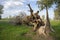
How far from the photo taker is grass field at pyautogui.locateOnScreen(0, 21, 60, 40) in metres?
9.31

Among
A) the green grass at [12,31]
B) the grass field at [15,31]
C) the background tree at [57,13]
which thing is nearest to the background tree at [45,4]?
the grass field at [15,31]

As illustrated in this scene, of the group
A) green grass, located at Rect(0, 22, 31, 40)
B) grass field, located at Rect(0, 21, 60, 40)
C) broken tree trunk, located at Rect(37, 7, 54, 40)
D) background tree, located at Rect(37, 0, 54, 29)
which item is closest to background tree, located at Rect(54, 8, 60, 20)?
grass field, located at Rect(0, 21, 60, 40)

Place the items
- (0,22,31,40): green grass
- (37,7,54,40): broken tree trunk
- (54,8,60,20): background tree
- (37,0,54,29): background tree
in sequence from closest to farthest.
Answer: (0,22,31,40): green grass, (37,7,54,40): broken tree trunk, (37,0,54,29): background tree, (54,8,60,20): background tree

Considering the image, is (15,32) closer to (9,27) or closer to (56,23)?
(9,27)

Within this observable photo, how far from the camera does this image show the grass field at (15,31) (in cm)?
931

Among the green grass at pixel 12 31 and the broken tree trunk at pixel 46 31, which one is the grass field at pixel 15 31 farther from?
the broken tree trunk at pixel 46 31

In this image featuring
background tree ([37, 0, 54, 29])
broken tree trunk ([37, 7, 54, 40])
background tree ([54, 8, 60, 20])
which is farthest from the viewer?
background tree ([54, 8, 60, 20])

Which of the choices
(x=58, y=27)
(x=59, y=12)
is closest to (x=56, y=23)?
(x=58, y=27)

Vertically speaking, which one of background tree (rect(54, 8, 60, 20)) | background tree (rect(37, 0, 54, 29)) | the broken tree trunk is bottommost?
the broken tree trunk

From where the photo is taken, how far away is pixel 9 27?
9.87 m

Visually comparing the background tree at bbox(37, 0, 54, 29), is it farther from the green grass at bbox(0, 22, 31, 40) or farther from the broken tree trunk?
the green grass at bbox(0, 22, 31, 40)

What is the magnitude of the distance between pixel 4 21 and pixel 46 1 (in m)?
2.44

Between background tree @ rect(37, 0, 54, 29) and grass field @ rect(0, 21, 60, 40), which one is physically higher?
background tree @ rect(37, 0, 54, 29)

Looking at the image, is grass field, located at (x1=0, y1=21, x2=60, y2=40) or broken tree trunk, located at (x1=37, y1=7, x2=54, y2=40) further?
broken tree trunk, located at (x1=37, y1=7, x2=54, y2=40)
